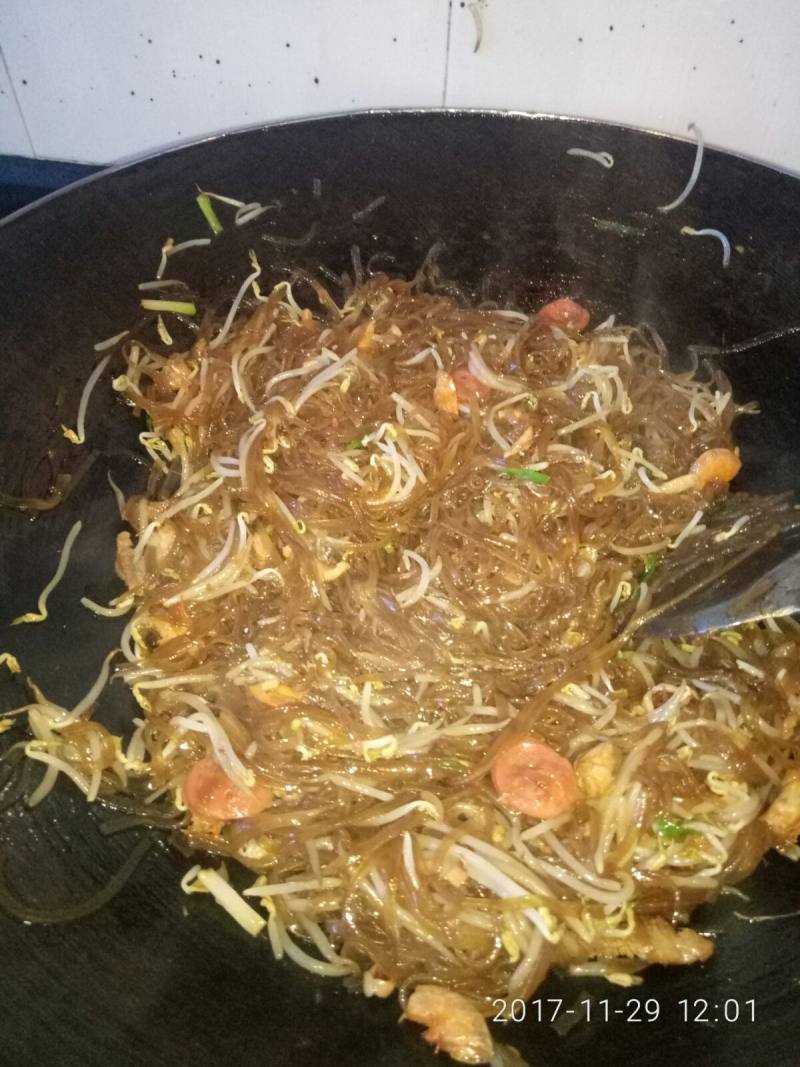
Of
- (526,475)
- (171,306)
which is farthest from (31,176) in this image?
(526,475)

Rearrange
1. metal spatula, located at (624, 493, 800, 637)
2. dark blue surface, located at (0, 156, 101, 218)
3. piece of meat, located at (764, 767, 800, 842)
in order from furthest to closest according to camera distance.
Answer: dark blue surface, located at (0, 156, 101, 218) → metal spatula, located at (624, 493, 800, 637) → piece of meat, located at (764, 767, 800, 842)

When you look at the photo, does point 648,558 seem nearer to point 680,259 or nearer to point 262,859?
point 680,259

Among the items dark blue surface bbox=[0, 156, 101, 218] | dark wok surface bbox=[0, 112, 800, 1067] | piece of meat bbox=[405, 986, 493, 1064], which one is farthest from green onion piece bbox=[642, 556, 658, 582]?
dark blue surface bbox=[0, 156, 101, 218]

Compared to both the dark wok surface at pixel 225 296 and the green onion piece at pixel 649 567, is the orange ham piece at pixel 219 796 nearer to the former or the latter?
the dark wok surface at pixel 225 296

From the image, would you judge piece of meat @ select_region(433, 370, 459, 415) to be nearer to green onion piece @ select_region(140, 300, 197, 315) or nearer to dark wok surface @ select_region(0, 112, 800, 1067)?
dark wok surface @ select_region(0, 112, 800, 1067)

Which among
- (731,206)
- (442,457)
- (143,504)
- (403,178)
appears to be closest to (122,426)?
(143,504)

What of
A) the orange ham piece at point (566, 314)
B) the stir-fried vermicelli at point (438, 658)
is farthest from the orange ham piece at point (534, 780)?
the orange ham piece at point (566, 314)

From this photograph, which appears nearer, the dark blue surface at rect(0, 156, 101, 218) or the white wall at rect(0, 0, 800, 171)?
the white wall at rect(0, 0, 800, 171)
